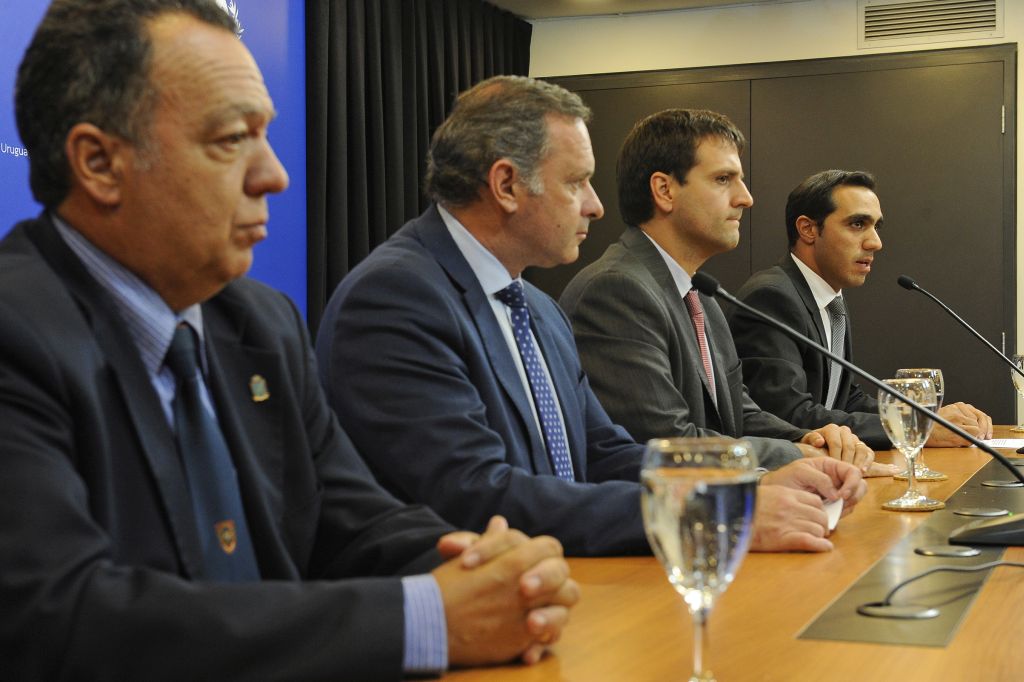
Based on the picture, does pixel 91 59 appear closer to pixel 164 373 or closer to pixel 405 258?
pixel 164 373

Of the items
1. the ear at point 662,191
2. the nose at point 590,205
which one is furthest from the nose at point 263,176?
the ear at point 662,191

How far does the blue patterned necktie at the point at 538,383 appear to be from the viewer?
2.19 metres

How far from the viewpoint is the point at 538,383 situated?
2223 mm

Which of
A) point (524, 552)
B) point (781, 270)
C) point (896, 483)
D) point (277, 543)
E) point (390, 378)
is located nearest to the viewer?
point (524, 552)

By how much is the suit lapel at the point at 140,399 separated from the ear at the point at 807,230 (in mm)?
3558

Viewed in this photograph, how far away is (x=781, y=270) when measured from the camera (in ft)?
13.9

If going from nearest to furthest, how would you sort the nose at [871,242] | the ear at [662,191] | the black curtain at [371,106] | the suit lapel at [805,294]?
the ear at [662,191] → the suit lapel at [805,294] → the nose at [871,242] → the black curtain at [371,106]

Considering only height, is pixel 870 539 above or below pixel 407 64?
below

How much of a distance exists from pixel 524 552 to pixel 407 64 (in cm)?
510

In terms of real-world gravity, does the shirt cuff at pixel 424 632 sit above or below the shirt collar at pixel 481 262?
below

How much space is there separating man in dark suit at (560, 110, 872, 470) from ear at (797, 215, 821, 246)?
1032 millimetres

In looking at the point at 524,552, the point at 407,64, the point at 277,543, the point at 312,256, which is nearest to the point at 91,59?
the point at 277,543

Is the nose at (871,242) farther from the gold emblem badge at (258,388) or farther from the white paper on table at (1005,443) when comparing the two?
the gold emblem badge at (258,388)

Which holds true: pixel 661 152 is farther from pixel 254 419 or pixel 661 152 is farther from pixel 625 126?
pixel 625 126
